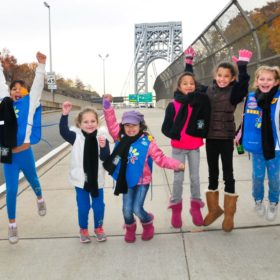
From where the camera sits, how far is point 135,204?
3.42 metres

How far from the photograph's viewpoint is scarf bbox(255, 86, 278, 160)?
3.48 meters

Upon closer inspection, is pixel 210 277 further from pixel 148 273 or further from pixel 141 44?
pixel 141 44

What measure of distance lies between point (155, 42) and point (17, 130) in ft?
285

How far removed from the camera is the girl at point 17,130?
Result: 11.5 feet

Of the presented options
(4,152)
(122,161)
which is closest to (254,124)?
(122,161)

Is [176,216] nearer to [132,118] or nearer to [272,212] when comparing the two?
[272,212]

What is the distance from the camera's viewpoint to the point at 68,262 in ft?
10.1

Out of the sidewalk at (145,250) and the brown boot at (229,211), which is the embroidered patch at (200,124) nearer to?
the brown boot at (229,211)

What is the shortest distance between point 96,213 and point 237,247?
1285 mm

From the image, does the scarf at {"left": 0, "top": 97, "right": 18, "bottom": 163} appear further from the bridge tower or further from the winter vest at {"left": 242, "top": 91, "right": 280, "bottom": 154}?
the bridge tower

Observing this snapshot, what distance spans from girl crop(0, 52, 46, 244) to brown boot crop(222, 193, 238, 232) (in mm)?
1933

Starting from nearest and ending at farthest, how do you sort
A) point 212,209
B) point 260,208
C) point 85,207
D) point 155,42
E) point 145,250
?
point 145,250 < point 85,207 < point 212,209 < point 260,208 < point 155,42

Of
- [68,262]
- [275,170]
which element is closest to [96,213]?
Answer: [68,262]

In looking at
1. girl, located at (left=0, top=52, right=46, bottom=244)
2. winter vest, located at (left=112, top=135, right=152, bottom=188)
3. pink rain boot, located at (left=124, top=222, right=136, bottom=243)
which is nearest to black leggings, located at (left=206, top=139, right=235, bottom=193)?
winter vest, located at (left=112, top=135, right=152, bottom=188)
